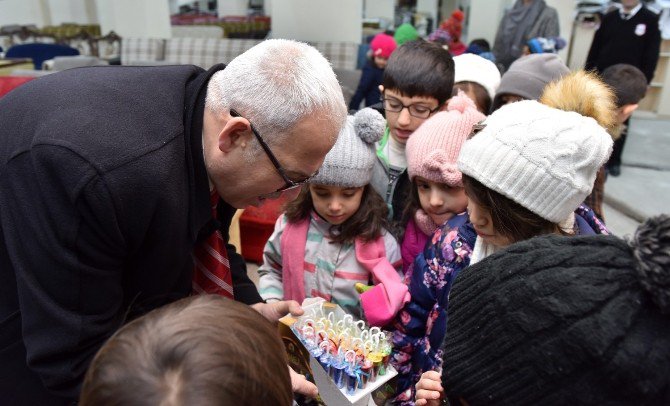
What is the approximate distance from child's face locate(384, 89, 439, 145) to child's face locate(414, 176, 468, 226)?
15.4 inches

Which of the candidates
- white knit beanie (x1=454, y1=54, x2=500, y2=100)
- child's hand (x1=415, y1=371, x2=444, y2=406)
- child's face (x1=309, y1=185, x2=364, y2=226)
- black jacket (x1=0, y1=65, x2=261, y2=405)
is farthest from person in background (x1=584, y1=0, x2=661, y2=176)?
black jacket (x1=0, y1=65, x2=261, y2=405)

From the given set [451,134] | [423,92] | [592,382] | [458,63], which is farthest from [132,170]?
[458,63]

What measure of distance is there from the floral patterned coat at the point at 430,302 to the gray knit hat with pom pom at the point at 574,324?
0.61 metres

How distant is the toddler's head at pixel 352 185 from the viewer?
1.71 meters

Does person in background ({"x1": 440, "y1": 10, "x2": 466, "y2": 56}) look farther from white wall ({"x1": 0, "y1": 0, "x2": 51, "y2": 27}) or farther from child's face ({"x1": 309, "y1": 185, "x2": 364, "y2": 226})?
white wall ({"x1": 0, "y1": 0, "x2": 51, "y2": 27})

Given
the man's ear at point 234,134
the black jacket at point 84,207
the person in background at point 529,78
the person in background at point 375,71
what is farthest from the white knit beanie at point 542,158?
the person in background at point 375,71

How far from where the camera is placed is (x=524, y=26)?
5.54 meters

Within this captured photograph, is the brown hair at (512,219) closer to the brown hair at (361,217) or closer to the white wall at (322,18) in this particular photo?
the brown hair at (361,217)

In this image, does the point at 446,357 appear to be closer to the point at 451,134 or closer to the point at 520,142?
the point at 520,142

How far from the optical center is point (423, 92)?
200 cm

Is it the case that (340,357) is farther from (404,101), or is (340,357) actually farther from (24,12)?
(24,12)

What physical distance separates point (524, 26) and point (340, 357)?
5.45 m

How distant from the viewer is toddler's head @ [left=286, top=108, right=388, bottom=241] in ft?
5.61

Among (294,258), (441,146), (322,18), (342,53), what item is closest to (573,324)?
(441,146)
